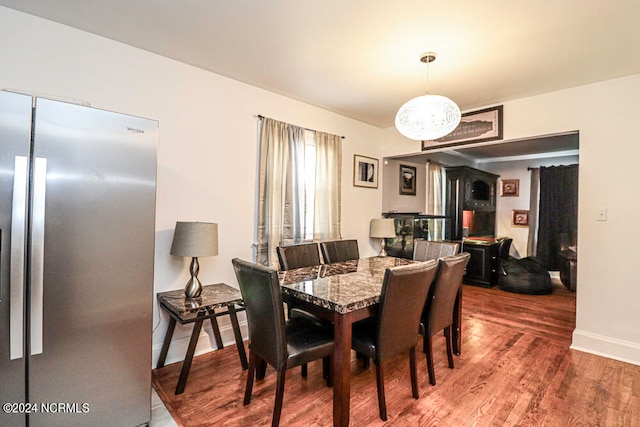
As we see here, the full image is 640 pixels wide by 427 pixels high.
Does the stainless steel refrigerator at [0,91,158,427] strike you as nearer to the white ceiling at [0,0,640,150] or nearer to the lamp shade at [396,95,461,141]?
the white ceiling at [0,0,640,150]

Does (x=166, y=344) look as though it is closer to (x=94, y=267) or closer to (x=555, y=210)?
(x=94, y=267)

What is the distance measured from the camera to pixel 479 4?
70.7 inches

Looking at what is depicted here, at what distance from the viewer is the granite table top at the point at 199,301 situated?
2133 mm

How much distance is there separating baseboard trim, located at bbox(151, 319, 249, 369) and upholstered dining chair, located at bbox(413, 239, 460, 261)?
1948mm

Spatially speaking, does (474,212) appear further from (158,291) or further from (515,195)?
(158,291)

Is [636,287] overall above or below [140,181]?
below

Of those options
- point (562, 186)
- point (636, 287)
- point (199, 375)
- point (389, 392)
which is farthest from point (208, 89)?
point (562, 186)

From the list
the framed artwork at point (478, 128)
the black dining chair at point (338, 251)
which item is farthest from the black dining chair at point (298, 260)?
the framed artwork at point (478, 128)

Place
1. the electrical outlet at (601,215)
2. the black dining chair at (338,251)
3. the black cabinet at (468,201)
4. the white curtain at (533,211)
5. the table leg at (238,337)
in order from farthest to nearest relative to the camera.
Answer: the white curtain at (533,211) → the black cabinet at (468,201) → the black dining chair at (338,251) → the electrical outlet at (601,215) → the table leg at (238,337)

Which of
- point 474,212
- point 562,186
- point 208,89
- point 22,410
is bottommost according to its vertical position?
point 22,410

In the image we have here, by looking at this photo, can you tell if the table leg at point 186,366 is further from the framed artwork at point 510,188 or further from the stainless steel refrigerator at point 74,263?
the framed artwork at point 510,188

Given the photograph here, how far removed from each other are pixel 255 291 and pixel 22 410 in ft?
3.69

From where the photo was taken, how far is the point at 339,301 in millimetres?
1713

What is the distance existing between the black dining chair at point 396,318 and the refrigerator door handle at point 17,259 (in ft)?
5.51
